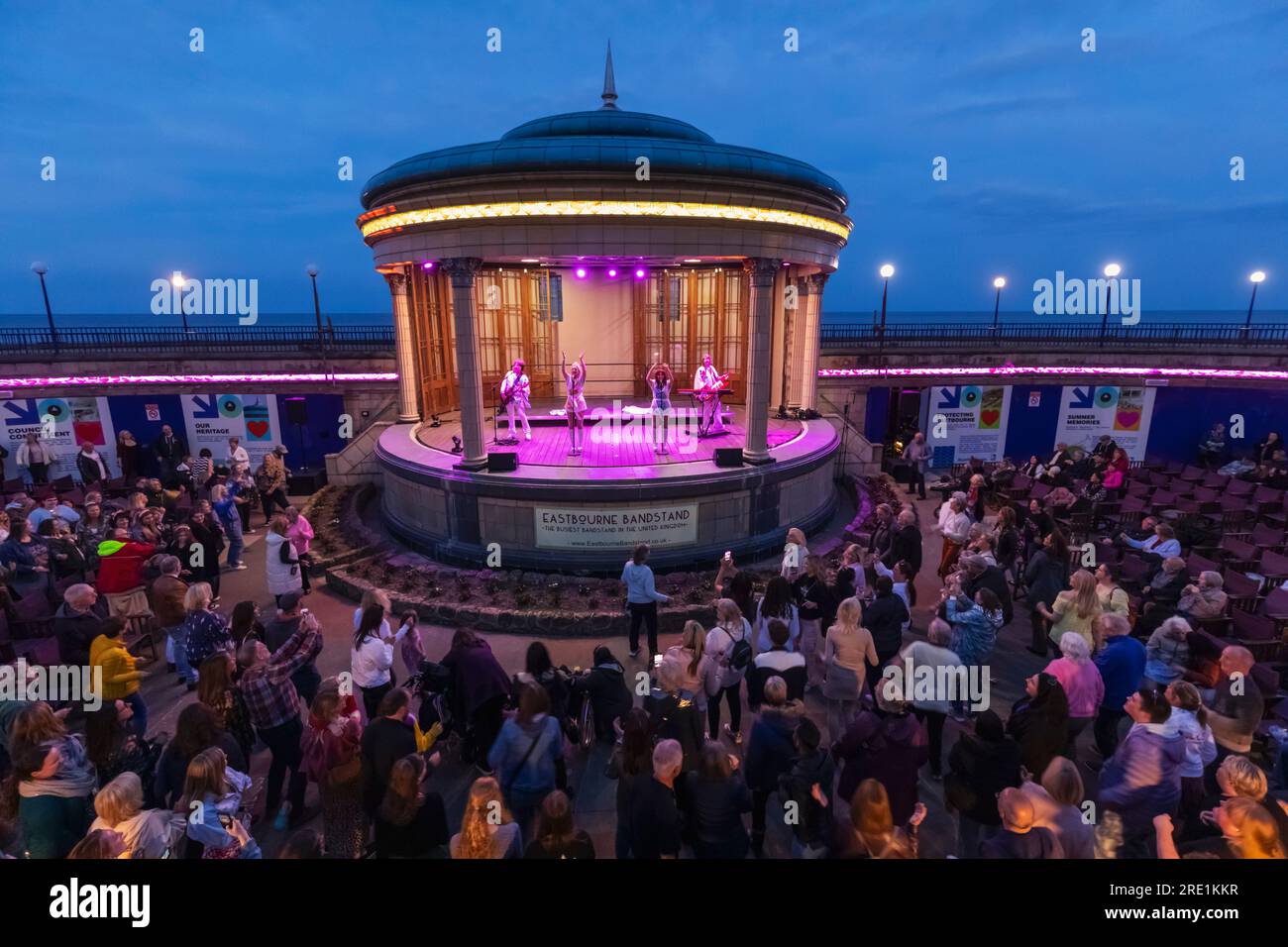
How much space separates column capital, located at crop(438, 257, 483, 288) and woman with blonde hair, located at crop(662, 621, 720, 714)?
28.5 ft

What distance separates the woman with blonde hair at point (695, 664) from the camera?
553 cm

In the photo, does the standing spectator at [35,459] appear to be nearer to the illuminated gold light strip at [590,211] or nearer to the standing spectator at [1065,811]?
the illuminated gold light strip at [590,211]

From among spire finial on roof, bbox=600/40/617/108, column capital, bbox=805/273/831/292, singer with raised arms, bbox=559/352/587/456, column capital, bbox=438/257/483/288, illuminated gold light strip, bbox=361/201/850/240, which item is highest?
spire finial on roof, bbox=600/40/617/108

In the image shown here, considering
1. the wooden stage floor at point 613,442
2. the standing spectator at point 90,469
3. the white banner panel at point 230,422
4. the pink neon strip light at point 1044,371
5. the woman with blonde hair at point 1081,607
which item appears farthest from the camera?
the pink neon strip light at point 1044,371

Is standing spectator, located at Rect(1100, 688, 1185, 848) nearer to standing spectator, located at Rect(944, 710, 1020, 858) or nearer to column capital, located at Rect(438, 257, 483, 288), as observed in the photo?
standing spectator, located at Rect(944, 710, 1020, 858)

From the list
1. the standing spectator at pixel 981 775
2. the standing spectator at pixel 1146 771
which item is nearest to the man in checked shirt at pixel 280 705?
the standing spectator at pixel 981 775

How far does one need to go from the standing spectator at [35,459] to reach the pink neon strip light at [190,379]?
1964 millimetres

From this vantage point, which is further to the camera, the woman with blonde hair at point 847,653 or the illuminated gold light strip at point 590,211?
the illuminated gold light strip at point 590,211

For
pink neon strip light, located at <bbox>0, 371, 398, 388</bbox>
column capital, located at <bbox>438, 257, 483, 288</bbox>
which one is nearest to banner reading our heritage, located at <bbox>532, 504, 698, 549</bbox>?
column capital, located at <bbox>438, 257, 483, 288</bbox>

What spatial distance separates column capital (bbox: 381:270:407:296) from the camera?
16.2 m

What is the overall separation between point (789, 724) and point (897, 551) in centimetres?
510

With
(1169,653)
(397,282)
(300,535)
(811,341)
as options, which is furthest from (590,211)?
(1169,653)

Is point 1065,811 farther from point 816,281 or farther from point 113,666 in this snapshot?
point 816,281
